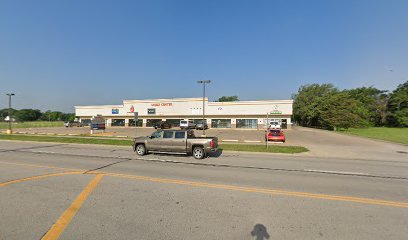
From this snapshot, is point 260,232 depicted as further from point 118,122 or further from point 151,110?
point 118,122

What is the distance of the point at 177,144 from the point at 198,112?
36490 mm

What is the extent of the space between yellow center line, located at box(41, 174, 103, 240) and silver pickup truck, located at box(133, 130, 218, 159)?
6496 mm

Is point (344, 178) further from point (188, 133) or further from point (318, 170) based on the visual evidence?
point (188, 133)

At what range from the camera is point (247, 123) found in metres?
47.2

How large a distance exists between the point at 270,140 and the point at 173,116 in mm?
32095

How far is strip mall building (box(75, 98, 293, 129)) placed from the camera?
45.7 meters

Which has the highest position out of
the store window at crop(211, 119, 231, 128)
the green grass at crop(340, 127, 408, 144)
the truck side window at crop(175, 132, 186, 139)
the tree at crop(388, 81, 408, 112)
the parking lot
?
the tree at crop(388, 81, 408, 112)

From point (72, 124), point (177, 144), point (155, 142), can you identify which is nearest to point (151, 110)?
point (72, 124)

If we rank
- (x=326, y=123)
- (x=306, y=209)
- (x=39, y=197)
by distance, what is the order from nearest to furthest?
(x=306, y=209) → (x=39, y=197) → (x=326, y=123)

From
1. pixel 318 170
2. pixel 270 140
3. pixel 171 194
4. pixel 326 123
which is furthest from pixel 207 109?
pixel 171 194

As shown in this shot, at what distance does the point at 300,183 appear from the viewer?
7.38m

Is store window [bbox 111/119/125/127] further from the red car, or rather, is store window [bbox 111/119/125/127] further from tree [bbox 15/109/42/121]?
tree [bbox 15/109/42/121]

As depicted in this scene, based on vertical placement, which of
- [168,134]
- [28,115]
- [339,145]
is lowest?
[339,145]

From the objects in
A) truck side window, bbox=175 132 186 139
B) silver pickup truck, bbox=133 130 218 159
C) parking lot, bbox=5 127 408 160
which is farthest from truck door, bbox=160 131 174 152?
parking lot, bbox=5 127 408 160
